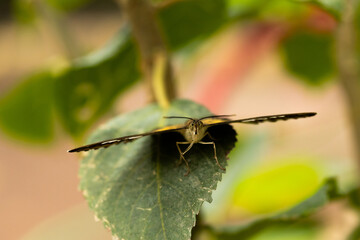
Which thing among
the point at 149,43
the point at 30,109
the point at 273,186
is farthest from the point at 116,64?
the point at 273,186

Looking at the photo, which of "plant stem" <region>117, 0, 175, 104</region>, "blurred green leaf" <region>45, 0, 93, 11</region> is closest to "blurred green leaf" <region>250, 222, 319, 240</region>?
"plant stem" <region>117, 0, 175, 104</region>

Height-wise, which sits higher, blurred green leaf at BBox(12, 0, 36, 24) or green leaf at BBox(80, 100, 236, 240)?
blurred green leaf at BBox(12, 0, 36, 24)

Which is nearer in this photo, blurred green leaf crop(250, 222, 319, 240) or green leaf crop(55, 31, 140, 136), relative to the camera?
green leaf crop(55, 31, 140, 136)

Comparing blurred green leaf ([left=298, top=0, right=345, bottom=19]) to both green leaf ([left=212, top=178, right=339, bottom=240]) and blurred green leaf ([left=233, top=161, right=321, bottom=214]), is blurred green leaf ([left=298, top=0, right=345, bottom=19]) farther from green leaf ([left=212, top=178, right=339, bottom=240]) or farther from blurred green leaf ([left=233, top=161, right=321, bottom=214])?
blurred green leaf ([left=233, top=161, right=321, bottom=214])

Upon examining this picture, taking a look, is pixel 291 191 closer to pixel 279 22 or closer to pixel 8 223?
pixel 279 22

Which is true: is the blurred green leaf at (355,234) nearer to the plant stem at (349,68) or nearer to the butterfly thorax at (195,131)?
the plant stem at (349,68)

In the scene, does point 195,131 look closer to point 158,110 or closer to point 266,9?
point 158,110
